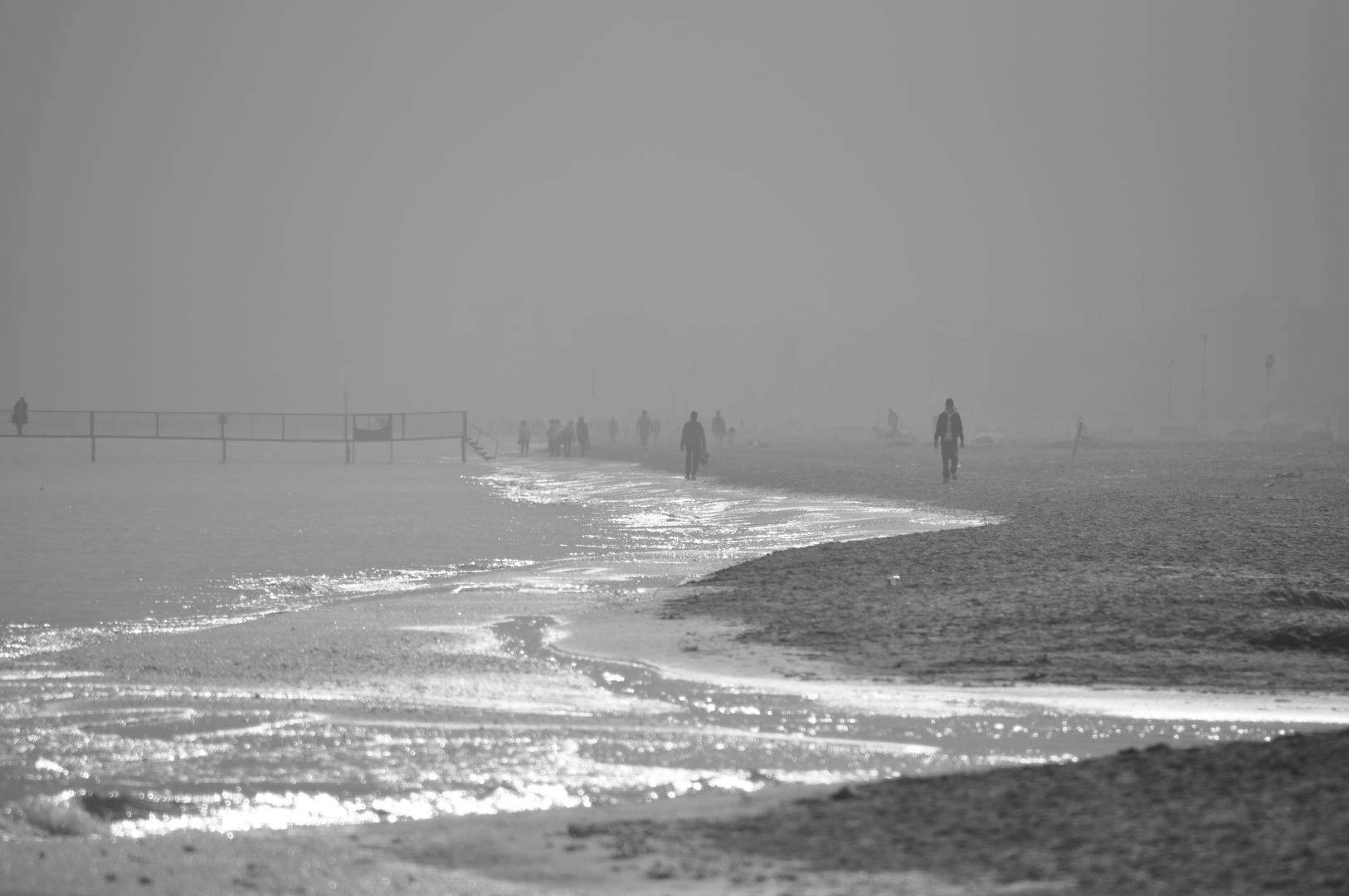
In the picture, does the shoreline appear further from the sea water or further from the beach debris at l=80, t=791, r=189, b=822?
the beach debris at l=80, t=791, r=189, b=822

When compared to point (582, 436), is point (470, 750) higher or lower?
lower

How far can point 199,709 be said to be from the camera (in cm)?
701

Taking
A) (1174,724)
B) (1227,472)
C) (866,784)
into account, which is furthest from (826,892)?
(1227,472)

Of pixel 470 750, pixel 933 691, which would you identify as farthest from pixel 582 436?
pixel 470 750

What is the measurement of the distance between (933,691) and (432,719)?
2.61 meters

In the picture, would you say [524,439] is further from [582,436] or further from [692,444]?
[692,444]

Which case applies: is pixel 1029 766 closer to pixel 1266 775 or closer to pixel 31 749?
pixel 1266 775

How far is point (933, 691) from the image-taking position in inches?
292

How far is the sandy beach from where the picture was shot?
13.8 ft

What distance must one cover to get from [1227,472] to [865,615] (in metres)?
25.2

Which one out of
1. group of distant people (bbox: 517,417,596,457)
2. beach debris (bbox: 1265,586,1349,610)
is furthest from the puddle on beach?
group of distant people (bbox: 517,417,596,457)

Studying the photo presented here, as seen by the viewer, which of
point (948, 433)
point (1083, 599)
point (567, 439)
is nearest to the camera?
point (1083, 599)

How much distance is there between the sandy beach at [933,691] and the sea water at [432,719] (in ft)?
1.00

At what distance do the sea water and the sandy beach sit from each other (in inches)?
12.0
